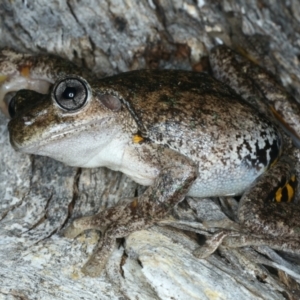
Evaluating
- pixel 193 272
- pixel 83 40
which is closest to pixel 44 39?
pixel 83 40

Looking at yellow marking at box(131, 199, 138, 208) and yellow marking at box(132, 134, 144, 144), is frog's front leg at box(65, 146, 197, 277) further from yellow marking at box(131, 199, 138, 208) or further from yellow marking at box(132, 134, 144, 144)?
yellow marking at box(132, 134, 144, 144)

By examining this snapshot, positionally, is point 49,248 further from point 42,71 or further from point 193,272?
point 42,71

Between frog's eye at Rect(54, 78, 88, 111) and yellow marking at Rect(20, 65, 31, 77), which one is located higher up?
frog's eye at Rect(54, 78, 88, 111)

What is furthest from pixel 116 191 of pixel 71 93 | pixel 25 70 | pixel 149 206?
pixel 25 70

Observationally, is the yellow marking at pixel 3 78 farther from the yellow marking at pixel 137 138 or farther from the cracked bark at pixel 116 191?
the yellow marking at pixel 137 138

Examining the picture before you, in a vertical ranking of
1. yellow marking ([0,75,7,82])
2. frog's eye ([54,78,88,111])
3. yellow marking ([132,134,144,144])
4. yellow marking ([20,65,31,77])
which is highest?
frog's eye ([54,78,88,111])

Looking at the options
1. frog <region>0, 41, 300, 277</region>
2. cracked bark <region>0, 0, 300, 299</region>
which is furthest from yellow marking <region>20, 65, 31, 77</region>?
frog <region>0, 41, 300, 277</region>

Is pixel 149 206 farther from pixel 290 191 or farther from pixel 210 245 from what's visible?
pixel 290 191
